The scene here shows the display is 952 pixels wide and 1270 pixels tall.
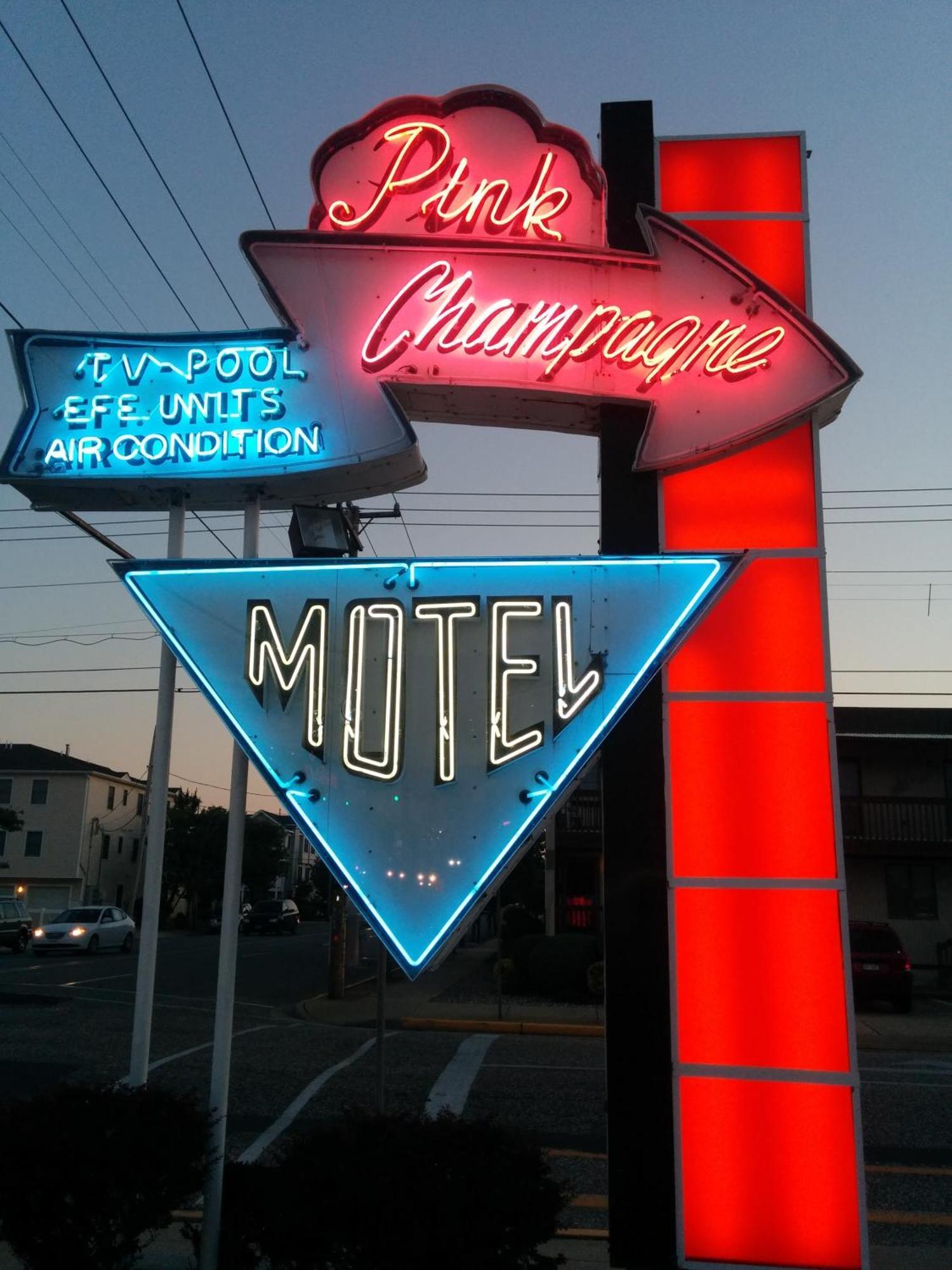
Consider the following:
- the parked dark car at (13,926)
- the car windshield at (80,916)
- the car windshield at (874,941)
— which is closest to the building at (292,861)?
the parked dark car at (13,926)

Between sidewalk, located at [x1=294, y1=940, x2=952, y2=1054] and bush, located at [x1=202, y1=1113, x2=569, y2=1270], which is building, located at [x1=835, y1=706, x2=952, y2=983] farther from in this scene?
bush, located at [x1=202, y1=1113, x2=569, y2=1270]

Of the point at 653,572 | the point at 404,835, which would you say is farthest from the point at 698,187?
the point at 404,835

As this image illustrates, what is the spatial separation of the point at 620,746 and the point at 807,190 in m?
3.61

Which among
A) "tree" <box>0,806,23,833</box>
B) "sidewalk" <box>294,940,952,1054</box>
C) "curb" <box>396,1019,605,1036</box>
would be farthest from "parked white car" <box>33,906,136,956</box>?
"curb" <box>396,1019,605,1036</box>

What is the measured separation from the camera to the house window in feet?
82.0

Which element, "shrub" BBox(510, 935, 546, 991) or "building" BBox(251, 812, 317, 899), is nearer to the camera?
"shrub" BBox(510, 935, 546, 991)

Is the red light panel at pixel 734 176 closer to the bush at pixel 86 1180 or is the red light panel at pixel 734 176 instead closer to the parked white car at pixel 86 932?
the bush at pixel 86 1180

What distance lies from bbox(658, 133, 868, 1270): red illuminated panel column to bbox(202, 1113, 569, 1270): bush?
4.38ft

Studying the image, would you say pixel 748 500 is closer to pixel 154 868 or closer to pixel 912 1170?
pixel 154 868

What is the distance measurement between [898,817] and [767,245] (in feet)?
70.7

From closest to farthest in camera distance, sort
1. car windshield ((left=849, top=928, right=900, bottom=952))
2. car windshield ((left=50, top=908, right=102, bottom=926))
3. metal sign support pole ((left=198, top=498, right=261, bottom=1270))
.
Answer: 1. metal sign support pole ((left=198, top=498, right=261, bottom=1270))
2. car windshield ((left=849, top=928, right=900, bottom=952))
3. car windshield ((left=50, top=908, right=102, bottom=926))

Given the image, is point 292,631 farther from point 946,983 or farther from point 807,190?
point 946,983

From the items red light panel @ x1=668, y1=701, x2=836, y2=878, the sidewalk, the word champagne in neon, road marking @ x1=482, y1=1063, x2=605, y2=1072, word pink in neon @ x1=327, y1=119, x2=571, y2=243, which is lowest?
the sidewalk

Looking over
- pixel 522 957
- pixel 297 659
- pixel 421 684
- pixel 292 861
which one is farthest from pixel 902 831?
pixel 292 861
